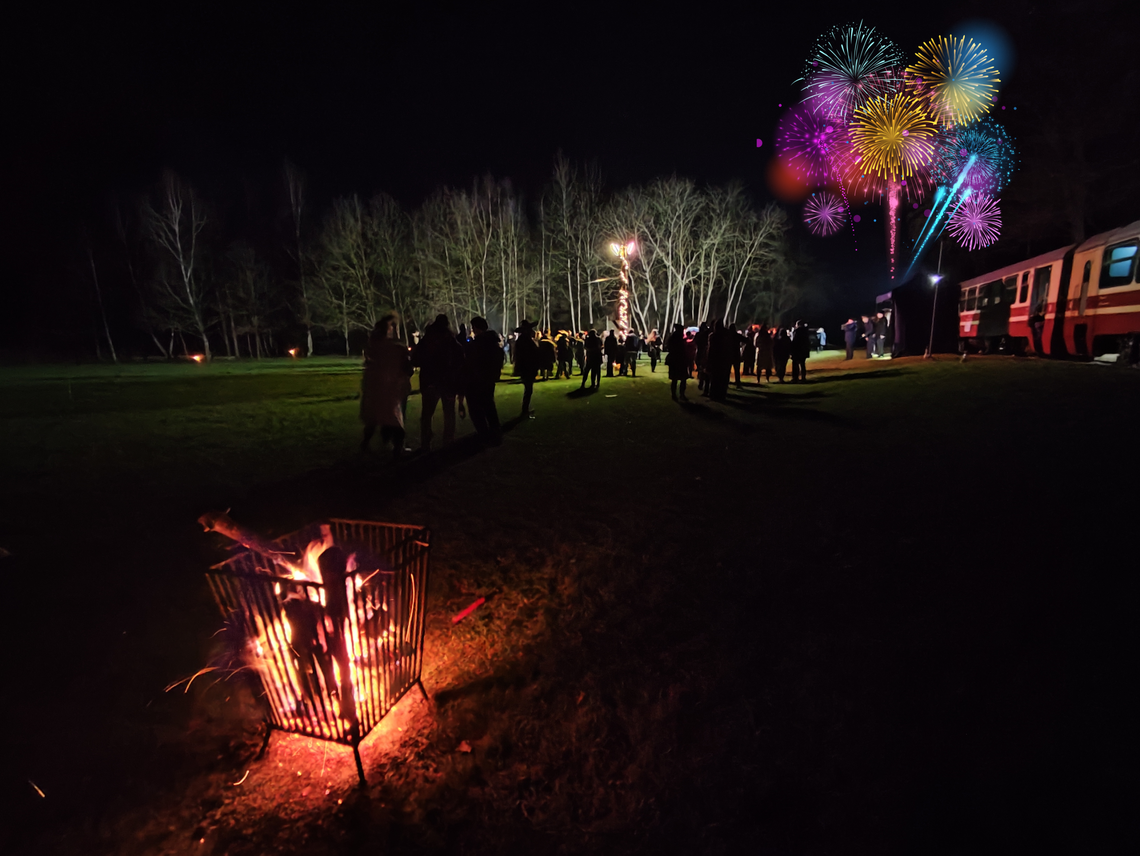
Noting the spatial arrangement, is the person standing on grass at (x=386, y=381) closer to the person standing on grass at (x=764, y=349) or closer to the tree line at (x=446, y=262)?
the person standing on grass at (x=764, y=349)

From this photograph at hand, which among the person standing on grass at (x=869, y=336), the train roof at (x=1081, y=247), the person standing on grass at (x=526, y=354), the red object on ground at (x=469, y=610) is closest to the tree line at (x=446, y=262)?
the person standing on grass at (x=869, y=336)

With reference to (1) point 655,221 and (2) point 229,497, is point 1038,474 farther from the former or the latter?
(1) point 655,221

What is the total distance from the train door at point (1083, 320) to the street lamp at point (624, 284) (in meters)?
22.9

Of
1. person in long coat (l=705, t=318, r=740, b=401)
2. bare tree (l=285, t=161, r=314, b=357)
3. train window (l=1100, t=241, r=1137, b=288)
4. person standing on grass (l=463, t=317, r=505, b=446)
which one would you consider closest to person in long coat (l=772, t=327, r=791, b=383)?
person in long coat (l=705, t=318, r=740, b=401)

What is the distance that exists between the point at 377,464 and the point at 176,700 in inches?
191

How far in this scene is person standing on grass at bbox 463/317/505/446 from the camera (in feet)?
27.8

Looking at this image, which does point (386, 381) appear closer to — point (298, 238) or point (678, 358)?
point (678, 358)

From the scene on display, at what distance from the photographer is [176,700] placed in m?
3.14

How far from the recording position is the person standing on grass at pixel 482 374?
8.48m

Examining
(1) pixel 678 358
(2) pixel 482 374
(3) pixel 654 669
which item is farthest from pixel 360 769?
(1) pixel 678 358

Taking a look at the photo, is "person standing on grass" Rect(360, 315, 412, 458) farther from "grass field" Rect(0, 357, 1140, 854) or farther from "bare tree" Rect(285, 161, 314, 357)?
"bare tree" Rect(285, 161, 314, 357)

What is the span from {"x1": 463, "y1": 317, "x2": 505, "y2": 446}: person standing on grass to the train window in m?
13.7

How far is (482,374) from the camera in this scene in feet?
28.2

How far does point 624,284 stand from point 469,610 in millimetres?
36374
